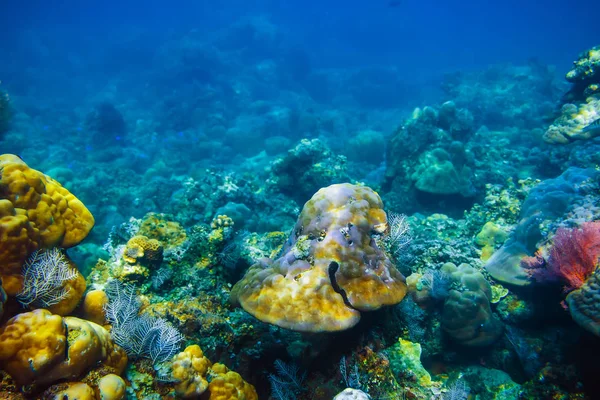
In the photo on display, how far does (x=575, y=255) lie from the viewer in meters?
3.98

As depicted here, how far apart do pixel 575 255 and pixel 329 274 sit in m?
3.38

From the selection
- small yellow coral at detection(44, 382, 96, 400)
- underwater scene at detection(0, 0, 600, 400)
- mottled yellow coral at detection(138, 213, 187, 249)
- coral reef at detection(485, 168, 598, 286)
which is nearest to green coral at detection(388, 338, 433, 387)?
underwater scene at detection(0, 0, 600, 400)

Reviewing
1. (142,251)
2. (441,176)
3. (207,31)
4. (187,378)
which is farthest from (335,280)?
(207,31)

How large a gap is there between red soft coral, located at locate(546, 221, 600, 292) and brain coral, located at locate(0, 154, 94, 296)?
19.5 ft

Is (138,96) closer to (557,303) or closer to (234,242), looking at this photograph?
(234,242)

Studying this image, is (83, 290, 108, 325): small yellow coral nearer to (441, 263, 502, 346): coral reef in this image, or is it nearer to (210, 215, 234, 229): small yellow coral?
(210, 215, 234, 229): small yellow coral

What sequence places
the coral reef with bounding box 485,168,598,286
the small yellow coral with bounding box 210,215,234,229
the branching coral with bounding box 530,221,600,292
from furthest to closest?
the coral reef with bounding box 485,168,598,286 → the small yellow coral with bounding box 210,215,234,229 → the branching coral with bounding box 530,221,600,292

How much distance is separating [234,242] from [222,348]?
1791 millimetres

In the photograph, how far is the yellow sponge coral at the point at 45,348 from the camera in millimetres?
2100

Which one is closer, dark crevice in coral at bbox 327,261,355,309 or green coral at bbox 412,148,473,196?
dark crevice in coral at bbox 327,261,355,309

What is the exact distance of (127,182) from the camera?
16203 millimetres

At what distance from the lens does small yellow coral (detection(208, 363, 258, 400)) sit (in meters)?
2.90

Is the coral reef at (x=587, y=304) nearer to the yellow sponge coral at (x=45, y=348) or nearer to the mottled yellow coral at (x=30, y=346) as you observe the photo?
the yellow sponge coral at (x=45, y=348)

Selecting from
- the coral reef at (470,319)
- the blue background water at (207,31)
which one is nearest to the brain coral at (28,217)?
the coral reef at (470,319)
